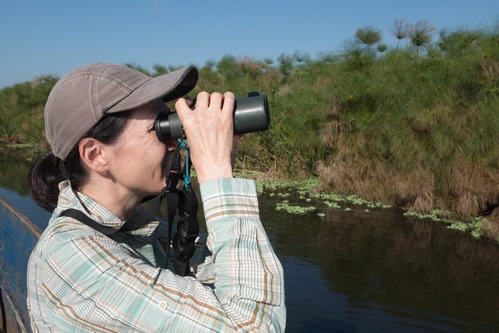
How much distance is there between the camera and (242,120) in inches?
37.3

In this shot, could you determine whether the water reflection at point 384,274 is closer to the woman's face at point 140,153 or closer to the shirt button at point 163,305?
the woman's face at point 140,153

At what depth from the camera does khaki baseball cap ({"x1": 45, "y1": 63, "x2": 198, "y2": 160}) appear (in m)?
0.94

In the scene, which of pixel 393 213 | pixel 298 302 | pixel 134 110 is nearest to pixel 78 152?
pixel 134 110

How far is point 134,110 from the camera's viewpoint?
3.23ft

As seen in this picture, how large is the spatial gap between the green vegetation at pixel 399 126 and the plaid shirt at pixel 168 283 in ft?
19.3

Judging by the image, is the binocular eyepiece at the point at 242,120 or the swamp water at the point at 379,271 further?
the swamp water at the point at 379,271

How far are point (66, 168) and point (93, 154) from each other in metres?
0.13

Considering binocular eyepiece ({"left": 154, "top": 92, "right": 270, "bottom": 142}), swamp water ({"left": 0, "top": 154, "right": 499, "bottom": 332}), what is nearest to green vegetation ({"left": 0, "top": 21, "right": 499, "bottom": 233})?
swamp water ({"left": 0, "top": 154, "right": 499, "bottom": 332})

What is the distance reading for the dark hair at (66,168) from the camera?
0.97 meters

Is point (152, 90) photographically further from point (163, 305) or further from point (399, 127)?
point (399, 127)

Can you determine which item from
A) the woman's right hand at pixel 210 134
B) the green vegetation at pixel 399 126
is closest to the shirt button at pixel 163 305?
the woman's right hand at pixel 210 134

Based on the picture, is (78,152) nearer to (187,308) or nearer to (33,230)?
(187,308)

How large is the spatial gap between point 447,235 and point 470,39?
3335mm

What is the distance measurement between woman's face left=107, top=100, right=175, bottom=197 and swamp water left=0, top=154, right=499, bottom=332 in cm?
194
